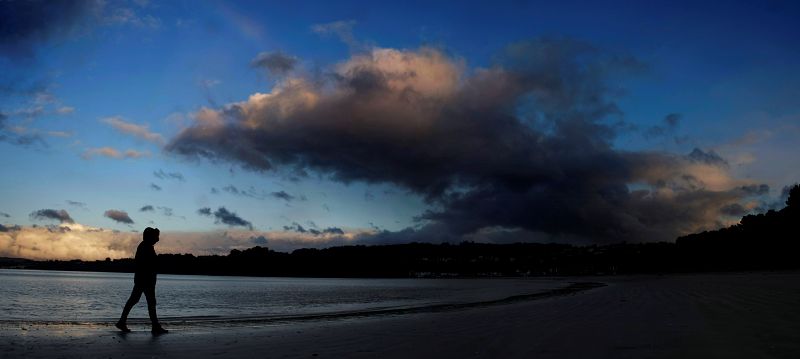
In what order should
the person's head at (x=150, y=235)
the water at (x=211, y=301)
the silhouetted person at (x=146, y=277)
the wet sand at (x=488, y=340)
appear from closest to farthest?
the wet sand at (x=488, y=340) < the silhouetted person at (x=146, y=277) < the person's head at (x=150, y=235) < the water at (x=211, y=301)

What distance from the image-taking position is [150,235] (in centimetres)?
1548

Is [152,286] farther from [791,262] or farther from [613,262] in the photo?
[613,262]

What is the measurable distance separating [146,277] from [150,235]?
123cm

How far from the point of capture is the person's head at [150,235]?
15477 mm

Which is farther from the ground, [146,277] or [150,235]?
[150,235]

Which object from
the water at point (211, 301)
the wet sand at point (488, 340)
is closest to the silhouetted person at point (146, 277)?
the wet sand at point (488, 340)

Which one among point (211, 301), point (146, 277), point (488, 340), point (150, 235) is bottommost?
point (211, 301)

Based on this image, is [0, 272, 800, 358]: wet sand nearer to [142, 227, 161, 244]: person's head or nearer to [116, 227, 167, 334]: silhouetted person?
[116, 227, 167, 334]: silhouetted person

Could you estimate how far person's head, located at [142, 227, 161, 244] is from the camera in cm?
1548

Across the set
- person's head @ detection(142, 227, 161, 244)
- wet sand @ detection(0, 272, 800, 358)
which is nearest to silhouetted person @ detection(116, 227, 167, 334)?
person's head @ detection(142, 227, 161, 244)

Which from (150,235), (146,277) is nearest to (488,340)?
(146,277)

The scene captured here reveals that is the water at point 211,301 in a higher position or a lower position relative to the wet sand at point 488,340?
lower

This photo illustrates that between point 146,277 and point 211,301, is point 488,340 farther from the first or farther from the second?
point 211,301

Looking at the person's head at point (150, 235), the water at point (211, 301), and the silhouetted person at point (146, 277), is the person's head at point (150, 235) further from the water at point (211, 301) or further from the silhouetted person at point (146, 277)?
the water at point (211, 301)
